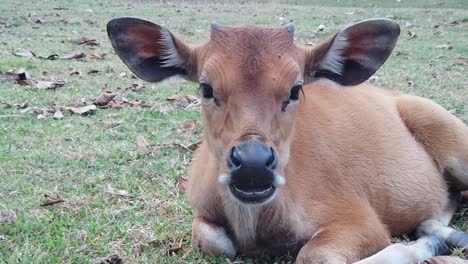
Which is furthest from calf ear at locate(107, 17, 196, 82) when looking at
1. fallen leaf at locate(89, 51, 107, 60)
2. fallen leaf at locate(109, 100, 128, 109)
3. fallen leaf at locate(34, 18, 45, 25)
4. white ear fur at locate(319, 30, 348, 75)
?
fallen leaf at locate(34, 18, 45, 25)

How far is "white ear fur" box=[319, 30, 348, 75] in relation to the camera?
366 cm

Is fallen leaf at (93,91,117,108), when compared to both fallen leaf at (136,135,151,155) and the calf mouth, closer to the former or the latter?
fallen leaf at (136,135,151,155)

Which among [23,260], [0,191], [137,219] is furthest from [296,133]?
[0,191]

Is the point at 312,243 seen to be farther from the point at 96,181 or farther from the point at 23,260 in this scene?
the point at 96,181

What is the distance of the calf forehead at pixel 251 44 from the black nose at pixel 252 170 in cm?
48

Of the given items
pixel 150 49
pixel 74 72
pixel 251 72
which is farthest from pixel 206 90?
pixel 74 72

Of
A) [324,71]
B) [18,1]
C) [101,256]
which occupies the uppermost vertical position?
[324,71]

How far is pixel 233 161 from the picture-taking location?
2945mm

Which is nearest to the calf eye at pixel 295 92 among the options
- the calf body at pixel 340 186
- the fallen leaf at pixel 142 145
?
the calf body at pixel 340 186

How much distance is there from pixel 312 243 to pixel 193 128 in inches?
119

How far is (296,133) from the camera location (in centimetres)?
404

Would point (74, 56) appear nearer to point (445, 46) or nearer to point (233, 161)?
point (445, 46)

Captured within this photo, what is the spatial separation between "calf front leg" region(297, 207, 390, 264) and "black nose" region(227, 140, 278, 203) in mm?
523

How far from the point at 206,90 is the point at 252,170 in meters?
0.70
